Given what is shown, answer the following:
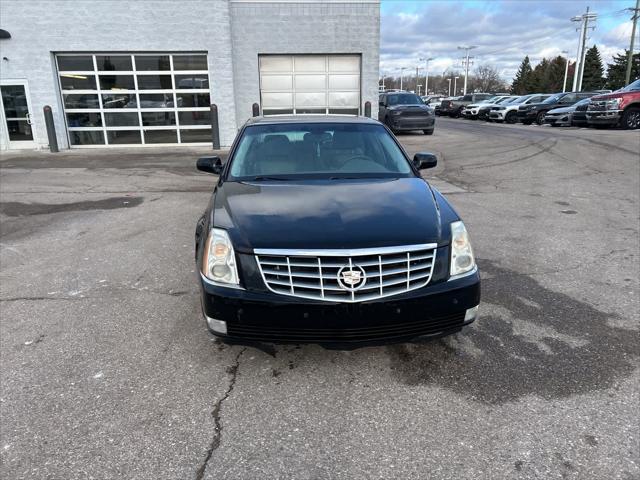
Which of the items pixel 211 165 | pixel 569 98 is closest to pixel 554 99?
pixel 569 98

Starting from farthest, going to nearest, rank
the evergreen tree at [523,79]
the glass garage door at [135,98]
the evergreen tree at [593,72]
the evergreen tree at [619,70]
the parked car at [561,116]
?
the evergreen tree at [523,79]
the evergreen tree at [593,72]
the evergreen tree at [619,70]
the parked car at [561,116]
the glass garage door at [135,98]

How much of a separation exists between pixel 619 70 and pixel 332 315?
75.9 metres

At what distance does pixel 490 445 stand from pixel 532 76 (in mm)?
91952

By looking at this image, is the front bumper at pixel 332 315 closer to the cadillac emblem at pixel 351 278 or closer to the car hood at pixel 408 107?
the cadillac emblem at pixel 351 278

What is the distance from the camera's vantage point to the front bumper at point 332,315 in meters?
2.94

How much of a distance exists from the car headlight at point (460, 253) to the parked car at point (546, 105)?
26.8 meters

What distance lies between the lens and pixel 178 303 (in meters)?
4.47

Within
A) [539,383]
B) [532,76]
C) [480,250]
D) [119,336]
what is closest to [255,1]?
[480,250]

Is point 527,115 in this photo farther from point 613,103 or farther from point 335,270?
point 335,270

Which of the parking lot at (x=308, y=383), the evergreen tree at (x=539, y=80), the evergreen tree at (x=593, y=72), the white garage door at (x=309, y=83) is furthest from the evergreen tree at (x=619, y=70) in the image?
the parking lot at (x=308, y=383)

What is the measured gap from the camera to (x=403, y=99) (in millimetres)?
21938

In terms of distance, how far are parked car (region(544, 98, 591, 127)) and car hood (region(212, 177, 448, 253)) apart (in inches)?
885

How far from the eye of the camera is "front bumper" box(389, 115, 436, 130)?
67.5ft

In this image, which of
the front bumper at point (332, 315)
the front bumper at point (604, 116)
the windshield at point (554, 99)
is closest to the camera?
the front bumper at point (332, 315)
